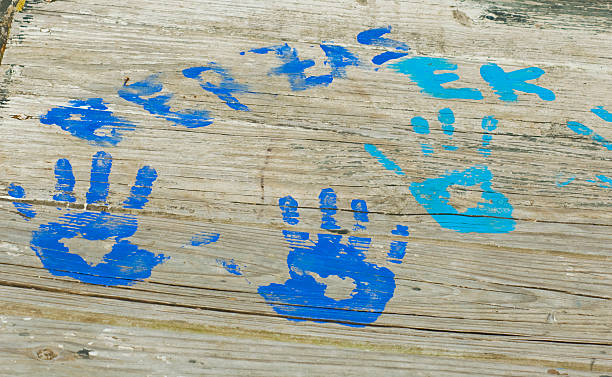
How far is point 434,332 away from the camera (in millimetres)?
1392

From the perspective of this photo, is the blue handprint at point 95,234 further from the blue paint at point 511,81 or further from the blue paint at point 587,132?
the blue paint at point 587,132

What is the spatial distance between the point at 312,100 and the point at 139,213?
27.5 inches

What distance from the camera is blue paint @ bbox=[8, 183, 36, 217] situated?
142 cm

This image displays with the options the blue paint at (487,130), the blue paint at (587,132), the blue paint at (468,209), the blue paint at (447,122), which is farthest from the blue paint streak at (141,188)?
the blue paint at (587,132)

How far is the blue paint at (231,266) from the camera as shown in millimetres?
1415

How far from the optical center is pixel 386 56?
5.64 feet

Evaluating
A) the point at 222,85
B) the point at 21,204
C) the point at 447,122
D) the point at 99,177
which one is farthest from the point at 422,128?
the point at 21,204

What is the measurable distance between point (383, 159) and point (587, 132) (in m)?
0.76

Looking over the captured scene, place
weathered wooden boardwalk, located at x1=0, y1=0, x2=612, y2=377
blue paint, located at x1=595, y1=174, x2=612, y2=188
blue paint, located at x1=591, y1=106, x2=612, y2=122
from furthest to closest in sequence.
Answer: blue paint, located at x1=591, y1=106, x2=612, y2=122 → blue paint, located at x1=595, y1=174, x2=612, y2=188 → weathered wooden boardwalk, located at x1=0, y1=0, x2=612, y2=377

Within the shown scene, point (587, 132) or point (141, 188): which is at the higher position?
point (587, 132)

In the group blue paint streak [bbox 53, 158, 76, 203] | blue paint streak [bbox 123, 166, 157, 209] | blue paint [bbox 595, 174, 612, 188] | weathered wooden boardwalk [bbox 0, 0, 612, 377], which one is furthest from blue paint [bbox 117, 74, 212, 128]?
blue paint [bbox 595, 174, 612, 188]

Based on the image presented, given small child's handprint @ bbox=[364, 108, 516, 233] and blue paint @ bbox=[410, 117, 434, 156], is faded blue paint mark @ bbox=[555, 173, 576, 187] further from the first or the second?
blue paint @ bbox=[410, 117, 434, 156]

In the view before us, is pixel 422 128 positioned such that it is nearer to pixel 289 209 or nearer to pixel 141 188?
pixel 289 209

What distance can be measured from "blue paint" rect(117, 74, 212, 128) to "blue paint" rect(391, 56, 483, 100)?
74 centimetres
